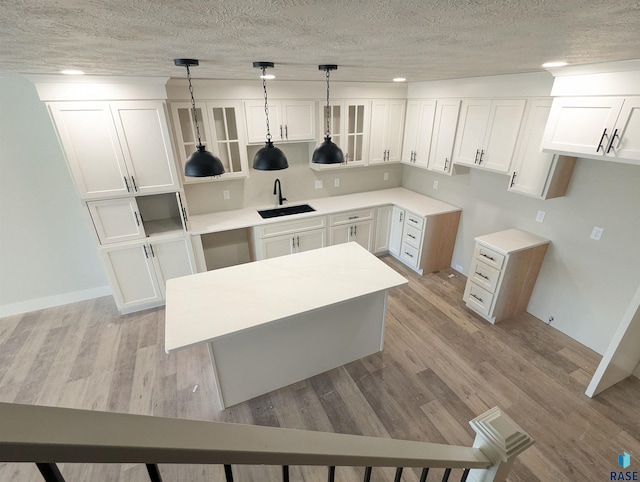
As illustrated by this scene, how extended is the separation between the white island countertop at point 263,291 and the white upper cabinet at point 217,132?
58.7 inches

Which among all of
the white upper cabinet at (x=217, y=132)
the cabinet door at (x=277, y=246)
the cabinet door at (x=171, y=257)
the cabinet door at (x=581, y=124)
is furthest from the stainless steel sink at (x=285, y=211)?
the cabinet door at (x=581, y=124)

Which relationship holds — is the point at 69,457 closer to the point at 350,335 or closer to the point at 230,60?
the point at 230,60

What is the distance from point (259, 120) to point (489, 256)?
9.55 feet

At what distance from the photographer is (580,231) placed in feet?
9.32

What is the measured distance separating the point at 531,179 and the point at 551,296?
4.27ft

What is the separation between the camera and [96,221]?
2953 mm

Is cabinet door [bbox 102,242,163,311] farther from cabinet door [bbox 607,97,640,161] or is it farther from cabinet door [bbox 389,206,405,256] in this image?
cabinet door [bbox 607,97,640,161]

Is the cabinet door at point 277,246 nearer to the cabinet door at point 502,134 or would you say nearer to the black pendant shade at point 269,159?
the black pendant shade at point 269,159

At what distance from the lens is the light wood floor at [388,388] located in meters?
2.04

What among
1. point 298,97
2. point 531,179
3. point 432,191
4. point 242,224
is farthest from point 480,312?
point 298,97

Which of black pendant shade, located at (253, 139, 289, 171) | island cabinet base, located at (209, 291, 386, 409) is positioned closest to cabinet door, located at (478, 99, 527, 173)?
island cabinet base, located at (209, 291, 386, 409)

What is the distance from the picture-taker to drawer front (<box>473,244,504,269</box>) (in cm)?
302

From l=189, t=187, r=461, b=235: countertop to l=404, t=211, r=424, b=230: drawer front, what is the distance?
70 mm

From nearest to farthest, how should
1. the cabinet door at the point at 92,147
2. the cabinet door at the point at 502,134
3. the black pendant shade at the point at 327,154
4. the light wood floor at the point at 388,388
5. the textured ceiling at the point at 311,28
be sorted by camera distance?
the textured ceiling at the point at 311,28 → the light wood floor at the point at 388,388 → the black pendant shade at the point at 327,154 → the cabinet door at the point at 92,147 → the cabinet door at the point at 502,134
